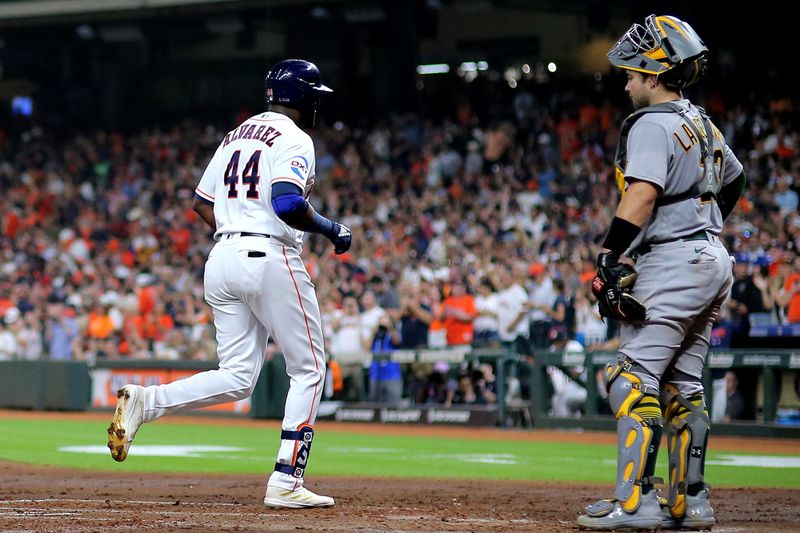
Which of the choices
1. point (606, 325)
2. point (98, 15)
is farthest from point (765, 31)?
point (98, 15)

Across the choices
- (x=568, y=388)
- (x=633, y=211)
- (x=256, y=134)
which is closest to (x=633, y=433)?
(x=633, y=211)

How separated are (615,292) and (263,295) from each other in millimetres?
1774

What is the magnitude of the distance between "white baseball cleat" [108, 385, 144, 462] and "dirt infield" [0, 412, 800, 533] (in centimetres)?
32

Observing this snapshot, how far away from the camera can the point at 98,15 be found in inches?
1046

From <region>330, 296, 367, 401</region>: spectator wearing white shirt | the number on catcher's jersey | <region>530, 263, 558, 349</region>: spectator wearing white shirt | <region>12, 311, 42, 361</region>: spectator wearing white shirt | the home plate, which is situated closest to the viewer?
the number on catcher's jersey

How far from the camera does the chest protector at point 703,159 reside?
550 cm

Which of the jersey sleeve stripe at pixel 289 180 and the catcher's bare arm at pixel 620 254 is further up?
the jersey sleeve stripe at pixel 289 180

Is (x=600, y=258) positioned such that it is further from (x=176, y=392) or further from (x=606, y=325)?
(x=606, y=325)

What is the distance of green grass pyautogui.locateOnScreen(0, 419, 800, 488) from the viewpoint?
9.05m

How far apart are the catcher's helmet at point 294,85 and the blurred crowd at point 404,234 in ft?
28.2

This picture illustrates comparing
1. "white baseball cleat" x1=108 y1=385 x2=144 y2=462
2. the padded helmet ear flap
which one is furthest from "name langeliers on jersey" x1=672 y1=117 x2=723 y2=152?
"white baseball cleat" x1=108 y1=385 x2=144 y2=462

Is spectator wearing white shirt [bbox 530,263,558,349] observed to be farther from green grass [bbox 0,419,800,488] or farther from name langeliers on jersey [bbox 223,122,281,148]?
name langeliers on jersey [bbox 223,122,281,148]

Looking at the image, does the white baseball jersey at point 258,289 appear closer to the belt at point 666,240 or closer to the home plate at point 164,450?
the belt at point 666,240

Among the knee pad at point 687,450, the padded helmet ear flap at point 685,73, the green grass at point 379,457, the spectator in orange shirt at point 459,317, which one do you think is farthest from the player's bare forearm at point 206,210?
the spectator in orange shirt at point 459,317
